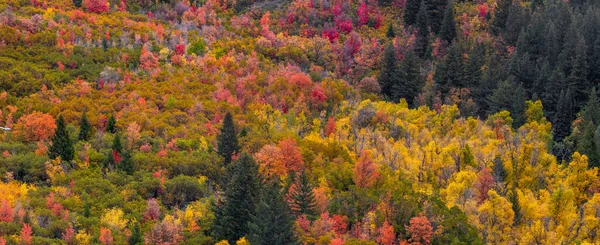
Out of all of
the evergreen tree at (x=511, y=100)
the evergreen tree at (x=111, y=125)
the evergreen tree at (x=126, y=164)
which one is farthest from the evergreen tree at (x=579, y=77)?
the evergreen tree at (x=126, y=164)

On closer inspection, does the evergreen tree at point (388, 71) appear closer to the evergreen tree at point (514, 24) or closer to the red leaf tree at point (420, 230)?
the evergreen tree at point (514, 24)

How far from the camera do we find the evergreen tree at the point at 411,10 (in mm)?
137375

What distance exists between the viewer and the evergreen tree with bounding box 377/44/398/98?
401 ft

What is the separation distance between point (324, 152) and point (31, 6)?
58.1 m

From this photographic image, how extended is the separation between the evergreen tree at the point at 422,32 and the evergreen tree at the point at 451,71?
1113 cm

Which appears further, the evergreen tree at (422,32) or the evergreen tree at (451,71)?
the evergreen tree at (422,32)

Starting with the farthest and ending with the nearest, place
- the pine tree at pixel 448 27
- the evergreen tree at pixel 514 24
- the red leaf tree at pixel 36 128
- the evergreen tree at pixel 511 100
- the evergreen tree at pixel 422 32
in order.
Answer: the evergreen tree at pixel 422 32
the pine tree at pixel 448 27
the evergreen tree at pixel 514 24
the evergreen tree at pixel 511 100
the red leaf tree at pixel 36 128

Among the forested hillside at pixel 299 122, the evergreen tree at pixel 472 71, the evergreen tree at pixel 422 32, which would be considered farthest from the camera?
the evergreen tree at pixel 422 32

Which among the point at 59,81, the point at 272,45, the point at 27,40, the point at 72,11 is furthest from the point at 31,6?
the point at 272,45

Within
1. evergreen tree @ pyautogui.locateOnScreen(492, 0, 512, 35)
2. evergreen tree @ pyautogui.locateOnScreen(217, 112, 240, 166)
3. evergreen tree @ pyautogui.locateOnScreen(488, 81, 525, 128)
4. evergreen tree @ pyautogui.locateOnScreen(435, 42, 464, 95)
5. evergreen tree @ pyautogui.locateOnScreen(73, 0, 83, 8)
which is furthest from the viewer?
evergreen tree @ pyautogui.locateOnScreen(492, 0, 512, 35)

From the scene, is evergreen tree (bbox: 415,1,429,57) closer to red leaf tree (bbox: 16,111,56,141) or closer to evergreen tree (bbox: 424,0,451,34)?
evergreen tree (bbox: 424,0,451,34)

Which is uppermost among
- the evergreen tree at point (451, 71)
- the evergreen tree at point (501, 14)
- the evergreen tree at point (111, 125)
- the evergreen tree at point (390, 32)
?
the evergreen tree at point (111, 125)

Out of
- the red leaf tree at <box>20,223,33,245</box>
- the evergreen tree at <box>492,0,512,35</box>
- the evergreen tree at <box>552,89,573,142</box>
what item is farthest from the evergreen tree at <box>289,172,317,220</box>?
the evergreen tree at <box>492,0,512,35</box>

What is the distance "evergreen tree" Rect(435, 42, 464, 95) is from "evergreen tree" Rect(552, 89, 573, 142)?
15396 mm
